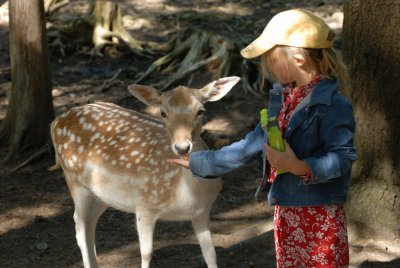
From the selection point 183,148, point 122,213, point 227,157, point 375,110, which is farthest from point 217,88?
point 122,213

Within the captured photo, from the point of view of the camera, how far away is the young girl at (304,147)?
294 cm

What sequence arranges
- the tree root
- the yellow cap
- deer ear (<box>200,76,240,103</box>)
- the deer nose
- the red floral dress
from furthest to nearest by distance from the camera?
the tree root, deer ear (<box>200,76,240,103</box>), the deer nose, the red floral dress, the yellow cap

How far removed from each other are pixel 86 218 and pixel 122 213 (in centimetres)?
145

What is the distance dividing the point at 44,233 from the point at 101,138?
4.96 feet

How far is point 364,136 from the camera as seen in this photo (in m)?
4.85

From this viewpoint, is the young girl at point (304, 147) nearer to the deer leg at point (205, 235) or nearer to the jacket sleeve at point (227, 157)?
the jacket sleeve at point (227, 157)

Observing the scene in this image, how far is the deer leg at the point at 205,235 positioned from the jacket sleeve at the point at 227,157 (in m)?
1.24

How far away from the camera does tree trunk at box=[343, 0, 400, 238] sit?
15.3 ft

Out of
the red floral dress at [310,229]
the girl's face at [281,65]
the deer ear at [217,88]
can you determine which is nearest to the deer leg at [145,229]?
the deer ear at [217,88]

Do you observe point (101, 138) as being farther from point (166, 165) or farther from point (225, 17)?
point (225, 17)

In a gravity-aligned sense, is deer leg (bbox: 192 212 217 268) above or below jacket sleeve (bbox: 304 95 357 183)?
below

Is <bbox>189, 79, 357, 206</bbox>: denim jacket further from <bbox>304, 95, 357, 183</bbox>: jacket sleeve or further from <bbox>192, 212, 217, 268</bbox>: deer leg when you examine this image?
<bbox>192, 212, 217, 268</bbox>: deer leg

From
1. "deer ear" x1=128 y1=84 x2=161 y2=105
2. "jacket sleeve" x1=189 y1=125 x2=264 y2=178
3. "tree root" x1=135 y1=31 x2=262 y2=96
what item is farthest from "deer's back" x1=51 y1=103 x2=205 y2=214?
"tree root" x1=135 y1=31 x2=262 y2=96

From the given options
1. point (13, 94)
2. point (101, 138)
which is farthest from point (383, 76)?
point (13, 94)
